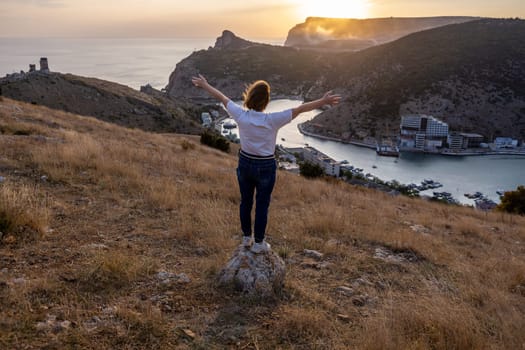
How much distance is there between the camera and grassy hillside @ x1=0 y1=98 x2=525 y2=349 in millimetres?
2844

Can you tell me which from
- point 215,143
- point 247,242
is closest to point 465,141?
point 215,143

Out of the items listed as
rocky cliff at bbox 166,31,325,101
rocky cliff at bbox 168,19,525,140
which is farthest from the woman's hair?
rocky cliff at bbox 166,31,325,101

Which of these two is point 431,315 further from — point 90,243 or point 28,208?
point 28,208

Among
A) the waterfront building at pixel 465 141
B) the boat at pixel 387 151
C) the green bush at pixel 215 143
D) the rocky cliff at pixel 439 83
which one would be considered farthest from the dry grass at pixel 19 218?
the waterfront building at pixel 465 141

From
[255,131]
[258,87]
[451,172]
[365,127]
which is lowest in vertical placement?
→ [451,172]

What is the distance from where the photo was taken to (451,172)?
60562 mm

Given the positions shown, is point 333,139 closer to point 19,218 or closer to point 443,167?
point 443,167

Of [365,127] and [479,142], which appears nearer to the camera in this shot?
[479,142]

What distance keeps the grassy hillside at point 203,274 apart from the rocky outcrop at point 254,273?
10 cm

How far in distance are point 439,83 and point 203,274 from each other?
88.8 meters

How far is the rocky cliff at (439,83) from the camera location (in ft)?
254

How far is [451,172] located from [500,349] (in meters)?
64.0

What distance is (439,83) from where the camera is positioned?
269 ft

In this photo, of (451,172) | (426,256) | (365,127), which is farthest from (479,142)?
(426,256)
